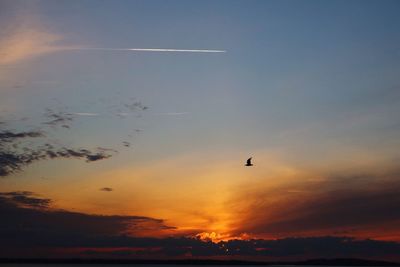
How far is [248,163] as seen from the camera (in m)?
62.6
